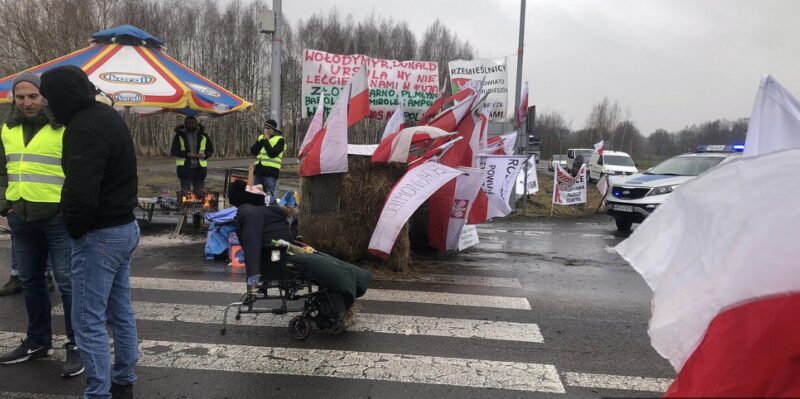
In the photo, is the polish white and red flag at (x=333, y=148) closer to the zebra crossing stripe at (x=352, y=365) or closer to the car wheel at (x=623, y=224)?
the zebra crossing stripe at (x=352, y=365)

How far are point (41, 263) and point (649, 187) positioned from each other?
11.1 metres

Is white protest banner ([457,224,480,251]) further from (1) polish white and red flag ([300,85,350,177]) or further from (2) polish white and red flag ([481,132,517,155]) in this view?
(1) polish white and red flag ([300,85,350,177])

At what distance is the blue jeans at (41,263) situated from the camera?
3.87 metres

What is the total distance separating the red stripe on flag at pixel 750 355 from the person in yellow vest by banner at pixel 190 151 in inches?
400

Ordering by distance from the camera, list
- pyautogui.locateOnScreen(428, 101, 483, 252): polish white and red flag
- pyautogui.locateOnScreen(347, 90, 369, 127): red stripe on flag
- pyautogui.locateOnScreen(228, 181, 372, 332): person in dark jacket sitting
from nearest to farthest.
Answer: pyautogui.locateOnScreen(228, 181, 372, 332): person in dark jacket sitting < pyautogui.locateOnScreen(428, 101, 483, 252): polish white and red flag < pyautogui.locateOnScreen(347, 90, 369, 127): red stripe on flag

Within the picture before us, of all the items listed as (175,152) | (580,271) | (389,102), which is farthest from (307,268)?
(389,102)

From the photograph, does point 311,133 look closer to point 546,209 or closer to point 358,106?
point 358,106

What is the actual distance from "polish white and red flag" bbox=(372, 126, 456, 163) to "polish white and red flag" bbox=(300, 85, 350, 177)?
50cm

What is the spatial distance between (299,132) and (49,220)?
36421 mm

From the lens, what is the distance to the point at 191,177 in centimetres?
1079

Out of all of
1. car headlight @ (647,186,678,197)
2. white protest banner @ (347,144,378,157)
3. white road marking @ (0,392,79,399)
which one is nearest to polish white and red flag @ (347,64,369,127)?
Answer: white protest banner @ (347,144,378,157)

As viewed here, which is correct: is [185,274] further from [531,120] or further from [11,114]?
[531,120]

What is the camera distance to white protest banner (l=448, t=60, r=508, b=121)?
47.7 ft

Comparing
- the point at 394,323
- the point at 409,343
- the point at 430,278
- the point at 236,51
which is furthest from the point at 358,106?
the point at 236,51
